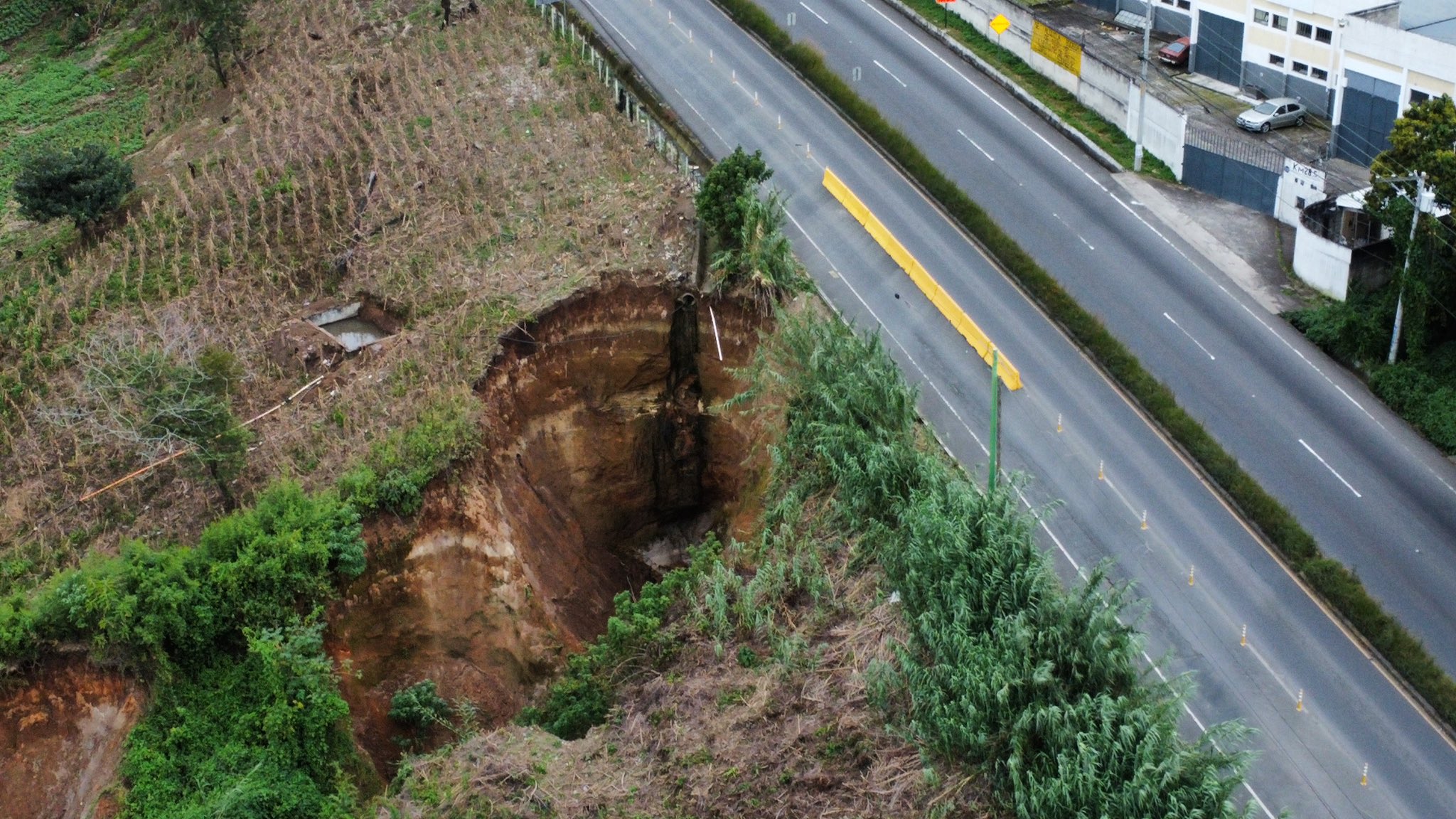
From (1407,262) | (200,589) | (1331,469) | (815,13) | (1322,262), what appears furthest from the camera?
(815,13)

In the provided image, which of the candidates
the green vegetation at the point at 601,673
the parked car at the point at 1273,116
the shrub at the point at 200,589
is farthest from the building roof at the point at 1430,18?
the shrub at the point at 200,589

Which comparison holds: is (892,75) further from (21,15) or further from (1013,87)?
(21,15)

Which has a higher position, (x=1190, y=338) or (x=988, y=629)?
(x=988, y=629)

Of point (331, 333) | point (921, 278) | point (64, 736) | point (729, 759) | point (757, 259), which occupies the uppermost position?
point (757, 259)

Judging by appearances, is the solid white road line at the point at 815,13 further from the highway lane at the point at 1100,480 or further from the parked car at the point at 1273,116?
the parked car at the point at 1273,116

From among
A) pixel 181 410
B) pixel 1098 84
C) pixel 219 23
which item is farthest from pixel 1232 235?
pixel 219 23

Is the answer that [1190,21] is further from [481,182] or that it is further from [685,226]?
[481,182]
